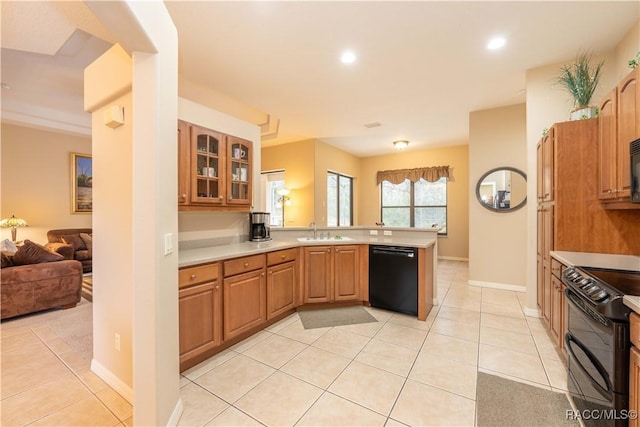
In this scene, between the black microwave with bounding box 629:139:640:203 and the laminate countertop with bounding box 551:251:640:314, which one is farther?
the laminate countertop with bounding box 551:251:640:314

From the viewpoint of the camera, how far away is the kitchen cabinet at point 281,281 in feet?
9.57

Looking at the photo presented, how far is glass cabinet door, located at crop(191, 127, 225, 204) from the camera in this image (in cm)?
262

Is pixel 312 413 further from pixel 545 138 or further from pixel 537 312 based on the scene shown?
pixel 545 138

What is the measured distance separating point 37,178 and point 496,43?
7.78 m

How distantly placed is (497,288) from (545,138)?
2.62 meters

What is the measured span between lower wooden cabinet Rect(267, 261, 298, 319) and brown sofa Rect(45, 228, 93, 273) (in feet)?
14.1

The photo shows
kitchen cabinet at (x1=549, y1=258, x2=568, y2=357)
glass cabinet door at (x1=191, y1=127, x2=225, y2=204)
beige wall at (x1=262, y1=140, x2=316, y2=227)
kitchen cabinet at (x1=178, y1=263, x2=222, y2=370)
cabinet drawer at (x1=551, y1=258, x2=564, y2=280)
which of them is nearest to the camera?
kitchen cabinet at (x1=178, y1=263, x2=222, y2=370)

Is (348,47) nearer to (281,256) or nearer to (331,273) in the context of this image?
(281,256)

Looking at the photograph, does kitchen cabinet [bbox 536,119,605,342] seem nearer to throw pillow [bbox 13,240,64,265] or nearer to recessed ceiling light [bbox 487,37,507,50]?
recessed ceiling light [bbox 487,37,507,50]

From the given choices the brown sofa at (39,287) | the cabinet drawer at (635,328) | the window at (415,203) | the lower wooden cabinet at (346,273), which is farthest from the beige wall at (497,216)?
the brown sofa at (39,287)

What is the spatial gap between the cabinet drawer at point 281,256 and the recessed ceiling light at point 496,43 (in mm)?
3043

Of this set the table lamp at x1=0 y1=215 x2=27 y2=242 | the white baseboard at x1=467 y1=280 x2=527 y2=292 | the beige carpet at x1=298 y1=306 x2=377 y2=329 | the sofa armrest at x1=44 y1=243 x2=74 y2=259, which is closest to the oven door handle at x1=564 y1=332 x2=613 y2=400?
the beige carpet at x1=298 y1=306 x2=377 y2=329

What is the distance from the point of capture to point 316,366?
223 cm

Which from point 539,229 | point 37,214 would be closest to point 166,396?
point 539,229
